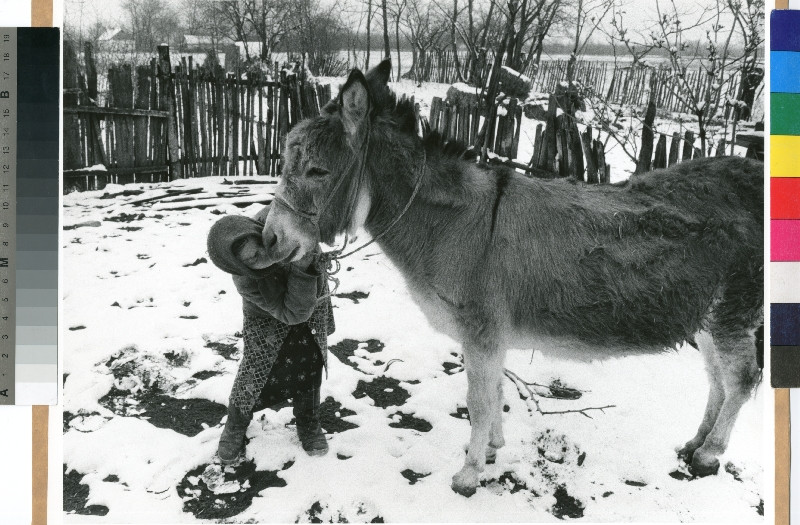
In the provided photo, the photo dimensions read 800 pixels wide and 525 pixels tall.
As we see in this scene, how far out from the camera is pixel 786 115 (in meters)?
2.01

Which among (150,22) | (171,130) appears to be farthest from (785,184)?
(171,130)

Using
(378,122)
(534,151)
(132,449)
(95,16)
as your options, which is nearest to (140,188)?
(95,16)

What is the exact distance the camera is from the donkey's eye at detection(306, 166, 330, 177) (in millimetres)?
1666

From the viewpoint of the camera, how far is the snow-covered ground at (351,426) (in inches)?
74.2

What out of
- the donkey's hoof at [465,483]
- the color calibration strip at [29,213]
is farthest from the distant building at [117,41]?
the donkey's hoof at [465,483]

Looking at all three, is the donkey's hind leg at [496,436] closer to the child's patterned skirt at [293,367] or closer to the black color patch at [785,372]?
the child's patterned skirt at [293,367]

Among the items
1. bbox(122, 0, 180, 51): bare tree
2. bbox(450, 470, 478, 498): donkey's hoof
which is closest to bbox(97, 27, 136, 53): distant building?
bbox(122, 0, 180, 51): bare tree

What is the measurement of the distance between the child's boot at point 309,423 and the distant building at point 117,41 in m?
1.89

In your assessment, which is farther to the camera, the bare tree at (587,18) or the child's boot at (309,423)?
the bare tree at (587,18)

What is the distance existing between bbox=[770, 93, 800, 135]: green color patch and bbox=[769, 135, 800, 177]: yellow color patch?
0.08 ft

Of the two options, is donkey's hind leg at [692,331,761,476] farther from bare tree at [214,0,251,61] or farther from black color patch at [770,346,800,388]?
bare tree at [214,0,251,61]

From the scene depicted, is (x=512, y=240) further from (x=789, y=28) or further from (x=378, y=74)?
(x=789, y=28)

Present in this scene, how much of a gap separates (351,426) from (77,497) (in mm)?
1047

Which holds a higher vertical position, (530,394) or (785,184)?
(785,184)
